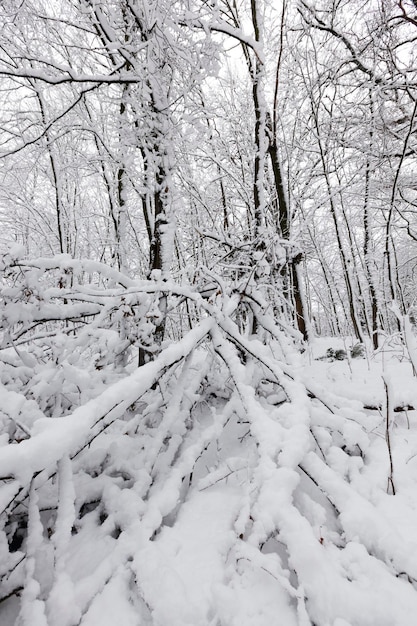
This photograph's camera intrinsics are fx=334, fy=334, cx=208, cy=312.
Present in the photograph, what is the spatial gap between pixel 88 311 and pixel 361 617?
6.26 feet

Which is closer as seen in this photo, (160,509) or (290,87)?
(160,509)

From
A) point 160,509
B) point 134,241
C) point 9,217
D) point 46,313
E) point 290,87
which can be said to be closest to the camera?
point 160,509

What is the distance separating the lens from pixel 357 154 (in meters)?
6.83

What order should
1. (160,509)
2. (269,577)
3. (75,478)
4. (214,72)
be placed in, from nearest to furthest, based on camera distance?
(269,577), (160,509), (75,478), (214,72)

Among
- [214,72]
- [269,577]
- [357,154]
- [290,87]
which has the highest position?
[290,87]

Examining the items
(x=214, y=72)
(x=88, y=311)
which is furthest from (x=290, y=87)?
(x=88, y=311)

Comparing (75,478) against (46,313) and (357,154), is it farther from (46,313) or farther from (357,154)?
(357,154)

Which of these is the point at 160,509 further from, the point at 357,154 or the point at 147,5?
the point at 357,154

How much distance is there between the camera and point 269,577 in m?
0.91

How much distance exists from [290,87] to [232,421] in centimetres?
654

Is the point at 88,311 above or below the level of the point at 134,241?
below

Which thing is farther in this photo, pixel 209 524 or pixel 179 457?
pixel 179 457

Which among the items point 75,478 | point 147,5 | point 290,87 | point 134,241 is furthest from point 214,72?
point 134,241

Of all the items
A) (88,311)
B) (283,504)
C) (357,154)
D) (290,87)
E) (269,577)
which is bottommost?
(269,577)
